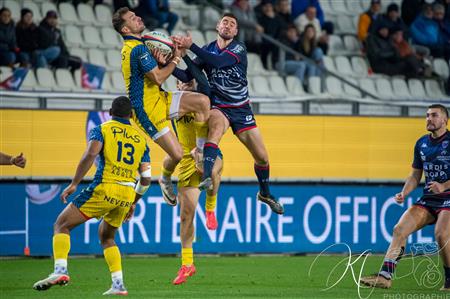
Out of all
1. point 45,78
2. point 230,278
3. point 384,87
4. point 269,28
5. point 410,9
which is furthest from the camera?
point 410,9

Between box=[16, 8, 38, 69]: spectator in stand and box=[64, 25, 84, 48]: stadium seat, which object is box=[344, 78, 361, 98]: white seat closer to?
box=[64, 25, 84, 48]: stadium seat

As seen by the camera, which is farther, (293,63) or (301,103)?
(293,63)

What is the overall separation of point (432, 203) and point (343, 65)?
8.53 meters

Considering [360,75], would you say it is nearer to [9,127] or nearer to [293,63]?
[293,63]

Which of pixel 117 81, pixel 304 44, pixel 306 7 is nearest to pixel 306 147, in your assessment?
pixel 304 44

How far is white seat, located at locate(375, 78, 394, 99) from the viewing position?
2034cm

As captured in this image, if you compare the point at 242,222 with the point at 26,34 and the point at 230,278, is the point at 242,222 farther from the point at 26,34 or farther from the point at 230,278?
the point at 26,34

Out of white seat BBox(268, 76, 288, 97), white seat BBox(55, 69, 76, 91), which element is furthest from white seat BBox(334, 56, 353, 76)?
A: white seat BBox(55, 69, 76, 91)

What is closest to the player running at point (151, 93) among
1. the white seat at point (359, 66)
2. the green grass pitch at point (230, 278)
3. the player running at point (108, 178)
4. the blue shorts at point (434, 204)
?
the player running at point (108, 178)

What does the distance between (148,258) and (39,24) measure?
4397 millimetres

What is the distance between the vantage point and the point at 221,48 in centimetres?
1211

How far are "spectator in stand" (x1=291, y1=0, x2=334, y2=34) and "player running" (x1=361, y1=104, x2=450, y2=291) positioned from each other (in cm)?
840

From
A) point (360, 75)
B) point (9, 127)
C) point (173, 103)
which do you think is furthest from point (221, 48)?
point (360, 75)

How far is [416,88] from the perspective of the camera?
20.6 metres
